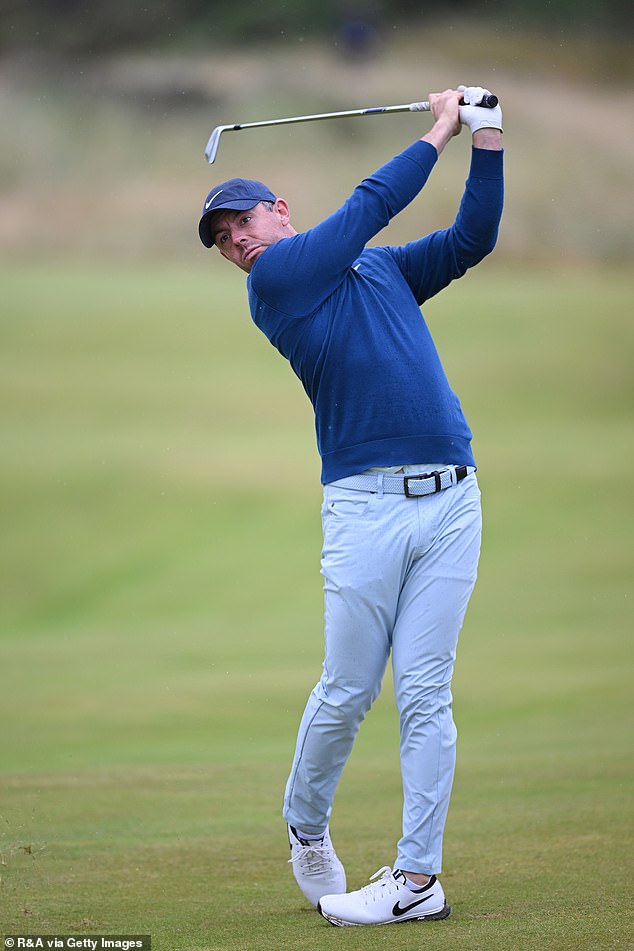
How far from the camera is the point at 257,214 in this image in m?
2.35

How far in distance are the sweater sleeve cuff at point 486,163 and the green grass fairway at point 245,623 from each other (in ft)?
3.92

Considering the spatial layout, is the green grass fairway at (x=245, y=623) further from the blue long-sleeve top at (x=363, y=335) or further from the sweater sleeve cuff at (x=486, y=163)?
the sweater sleeve cuff at (x=486, y=163)

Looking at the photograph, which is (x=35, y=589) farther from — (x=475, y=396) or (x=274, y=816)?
(x=274, y=816)

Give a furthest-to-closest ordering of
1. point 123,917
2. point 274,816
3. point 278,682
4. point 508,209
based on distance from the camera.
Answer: point 508,209 < point 278,682 < point 274,816 < point 123,917

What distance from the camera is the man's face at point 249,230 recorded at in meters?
2.35

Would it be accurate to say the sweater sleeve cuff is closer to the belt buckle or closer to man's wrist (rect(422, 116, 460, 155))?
man's wrist (rect(422, 116, 460, 155))

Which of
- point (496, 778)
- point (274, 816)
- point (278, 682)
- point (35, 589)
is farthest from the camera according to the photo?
point (35, 589)

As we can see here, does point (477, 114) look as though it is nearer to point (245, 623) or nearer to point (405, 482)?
point (405, 482)

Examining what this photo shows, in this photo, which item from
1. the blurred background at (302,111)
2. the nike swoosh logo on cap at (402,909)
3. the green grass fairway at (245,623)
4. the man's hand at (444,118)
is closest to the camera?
the nike swoosh logo on cap at (402,909)

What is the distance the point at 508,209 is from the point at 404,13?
1.87 metres

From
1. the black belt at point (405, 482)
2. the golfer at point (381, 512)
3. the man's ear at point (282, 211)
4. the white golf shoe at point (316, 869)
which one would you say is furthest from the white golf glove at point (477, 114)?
the white golf shoe at point (316, 869)

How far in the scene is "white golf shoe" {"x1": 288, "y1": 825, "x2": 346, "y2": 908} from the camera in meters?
2.29

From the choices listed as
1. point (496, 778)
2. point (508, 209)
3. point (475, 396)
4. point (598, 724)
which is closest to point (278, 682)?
point (598, 724)

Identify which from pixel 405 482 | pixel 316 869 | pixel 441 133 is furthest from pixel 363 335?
pixel 316 869
